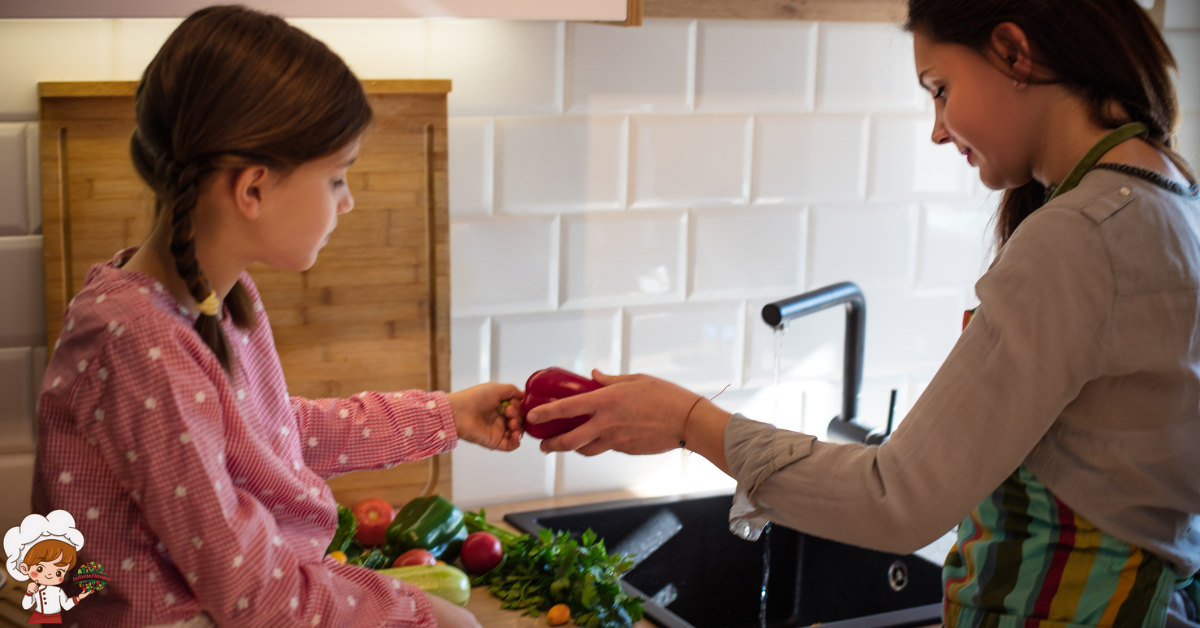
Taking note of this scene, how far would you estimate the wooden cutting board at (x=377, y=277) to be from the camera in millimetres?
1332

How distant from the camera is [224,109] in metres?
0.86

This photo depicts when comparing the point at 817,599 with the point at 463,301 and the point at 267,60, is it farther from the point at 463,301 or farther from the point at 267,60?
the point at 267,60

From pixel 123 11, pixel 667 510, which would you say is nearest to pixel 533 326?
pixel 667 510

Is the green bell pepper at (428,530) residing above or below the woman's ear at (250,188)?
below

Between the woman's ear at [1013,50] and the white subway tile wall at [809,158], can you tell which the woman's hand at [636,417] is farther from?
the white subway tile wall at [809,158]

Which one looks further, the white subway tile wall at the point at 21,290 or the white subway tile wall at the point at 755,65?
the white subway tile wall at the point at 755,65

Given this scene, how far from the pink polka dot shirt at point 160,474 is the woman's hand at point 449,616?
0.11 metres

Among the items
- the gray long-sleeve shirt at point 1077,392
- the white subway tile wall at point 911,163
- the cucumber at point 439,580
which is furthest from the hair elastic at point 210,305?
the white subway tile wall at point 911,163

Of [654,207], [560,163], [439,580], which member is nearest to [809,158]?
[654,207]

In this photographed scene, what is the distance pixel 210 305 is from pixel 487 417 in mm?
451

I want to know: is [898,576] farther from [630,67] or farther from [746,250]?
[630,67]

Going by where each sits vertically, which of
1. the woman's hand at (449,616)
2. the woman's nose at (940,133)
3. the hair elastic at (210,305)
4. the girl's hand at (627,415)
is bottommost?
the woman's hand at (449,616)

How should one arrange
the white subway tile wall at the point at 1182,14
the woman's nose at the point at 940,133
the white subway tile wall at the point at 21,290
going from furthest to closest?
the white subway tile wall at the point at 1182,14 → the white subway tile wall at the point at 21,290 → the woman's nose at the point at 940,133

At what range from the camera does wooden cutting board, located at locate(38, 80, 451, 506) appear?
1332mm
